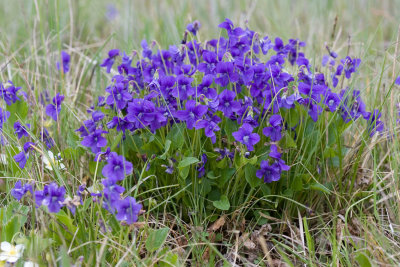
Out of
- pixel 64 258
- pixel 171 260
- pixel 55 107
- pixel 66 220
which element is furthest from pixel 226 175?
pixel 55 107

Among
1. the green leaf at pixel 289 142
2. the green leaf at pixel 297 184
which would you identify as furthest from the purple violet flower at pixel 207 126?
the green leaf at pixel 297 184

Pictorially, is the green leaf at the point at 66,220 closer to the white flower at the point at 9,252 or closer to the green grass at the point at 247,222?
the green grass at the point at 247,222

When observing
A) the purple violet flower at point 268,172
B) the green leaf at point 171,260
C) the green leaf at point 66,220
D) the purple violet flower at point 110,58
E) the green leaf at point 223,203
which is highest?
the purple violet flower at point 110,58

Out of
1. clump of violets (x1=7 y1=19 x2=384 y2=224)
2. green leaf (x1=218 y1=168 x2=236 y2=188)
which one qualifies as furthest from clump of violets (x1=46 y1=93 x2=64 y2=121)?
green leaf (x1=218 y1=168 x2=236 y2=188)

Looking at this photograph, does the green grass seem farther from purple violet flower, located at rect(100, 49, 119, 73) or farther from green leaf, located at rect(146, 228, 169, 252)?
purple violet flower, located at rect(100, 49, 119, 73)

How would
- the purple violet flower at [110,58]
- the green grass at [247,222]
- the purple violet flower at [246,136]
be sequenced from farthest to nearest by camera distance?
1. the purple violet flower at [110,58]
2. the purple violet flower at [246,136]
3. the green grass at [247,222]
